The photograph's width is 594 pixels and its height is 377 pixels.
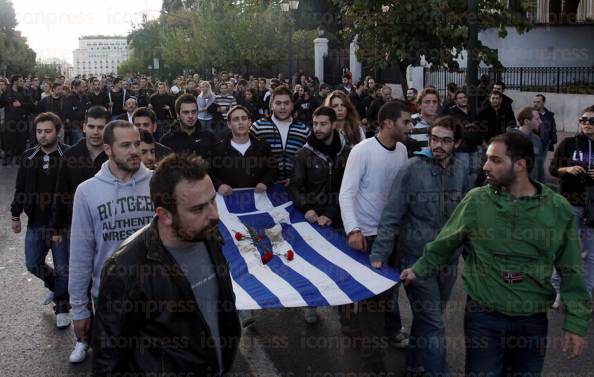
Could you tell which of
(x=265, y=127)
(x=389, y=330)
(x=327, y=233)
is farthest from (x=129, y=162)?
(x=265, y=127)

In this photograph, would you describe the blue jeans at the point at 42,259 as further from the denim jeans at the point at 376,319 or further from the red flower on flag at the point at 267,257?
the denim jeans at the point at 376,319

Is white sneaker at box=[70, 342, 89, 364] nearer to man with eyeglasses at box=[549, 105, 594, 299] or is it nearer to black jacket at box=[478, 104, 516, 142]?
man with eyeglasses at box=[549, 105, 594, 299]

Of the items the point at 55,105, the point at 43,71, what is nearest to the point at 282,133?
the point at 55,105

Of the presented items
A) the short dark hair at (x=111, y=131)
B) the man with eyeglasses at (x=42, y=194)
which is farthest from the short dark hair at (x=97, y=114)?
the short dark hair at (x=111, y=131)

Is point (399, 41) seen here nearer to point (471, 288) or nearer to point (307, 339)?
point (307, 339)

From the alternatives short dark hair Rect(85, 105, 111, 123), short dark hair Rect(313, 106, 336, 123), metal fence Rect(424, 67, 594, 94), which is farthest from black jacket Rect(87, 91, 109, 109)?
short dark hair Rect(313, 106, 336, 123)

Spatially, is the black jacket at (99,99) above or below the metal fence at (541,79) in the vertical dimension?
below

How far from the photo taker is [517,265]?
3.91 metres

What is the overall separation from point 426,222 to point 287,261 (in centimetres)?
135

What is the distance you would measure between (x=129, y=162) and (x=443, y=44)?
33.0ft

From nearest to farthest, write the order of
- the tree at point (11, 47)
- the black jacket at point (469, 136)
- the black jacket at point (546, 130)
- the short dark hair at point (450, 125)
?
1. the short dark hair at point (450, 125)
2. the black jacket at point (469, 136)
3. the black jacket at point (546, 130)
4. the tree at point (11, 47)

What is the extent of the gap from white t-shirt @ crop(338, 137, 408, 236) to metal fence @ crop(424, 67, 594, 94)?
52.7 feet

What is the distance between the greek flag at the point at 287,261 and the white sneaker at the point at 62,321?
1.73m

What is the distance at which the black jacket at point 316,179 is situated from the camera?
21.5 feet
